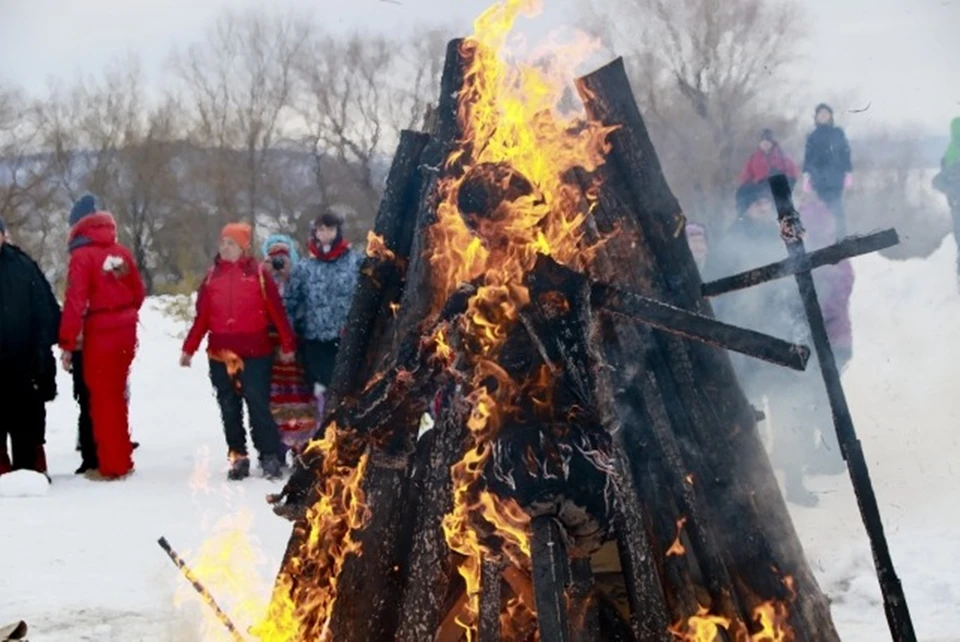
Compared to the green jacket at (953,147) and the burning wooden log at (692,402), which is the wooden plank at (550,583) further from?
the green jacket at (953,147)

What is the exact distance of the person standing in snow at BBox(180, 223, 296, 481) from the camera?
25.0 feet

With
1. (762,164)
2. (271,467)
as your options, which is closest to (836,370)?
(271,467)

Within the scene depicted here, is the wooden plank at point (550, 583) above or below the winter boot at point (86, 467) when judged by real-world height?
above

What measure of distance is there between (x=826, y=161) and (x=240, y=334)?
6280 mm

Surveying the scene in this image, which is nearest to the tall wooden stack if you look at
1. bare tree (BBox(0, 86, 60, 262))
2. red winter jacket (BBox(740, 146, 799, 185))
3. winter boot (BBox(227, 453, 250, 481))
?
winter boot (BBox(227, 453, 250, 481))

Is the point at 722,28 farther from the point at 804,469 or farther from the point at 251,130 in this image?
the point at 251,130

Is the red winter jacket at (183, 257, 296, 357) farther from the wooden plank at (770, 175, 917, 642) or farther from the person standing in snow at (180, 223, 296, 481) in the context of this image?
the wooden plank at (770, 175, 917, 642)

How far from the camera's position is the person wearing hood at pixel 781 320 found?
25.4 feet

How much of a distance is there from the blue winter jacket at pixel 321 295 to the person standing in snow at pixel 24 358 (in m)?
1.74

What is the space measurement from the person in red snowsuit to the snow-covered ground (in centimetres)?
40

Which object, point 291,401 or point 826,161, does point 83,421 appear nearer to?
point 291,401

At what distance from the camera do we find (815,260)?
2979 millimetres

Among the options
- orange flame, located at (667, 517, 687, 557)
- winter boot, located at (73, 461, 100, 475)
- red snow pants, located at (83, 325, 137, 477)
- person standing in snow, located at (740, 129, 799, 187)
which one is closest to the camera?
orange flame, located at (667, 517, 687, 557)

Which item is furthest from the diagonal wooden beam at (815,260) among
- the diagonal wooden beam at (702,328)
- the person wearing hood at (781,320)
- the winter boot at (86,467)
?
the winter boot at (86,467)
